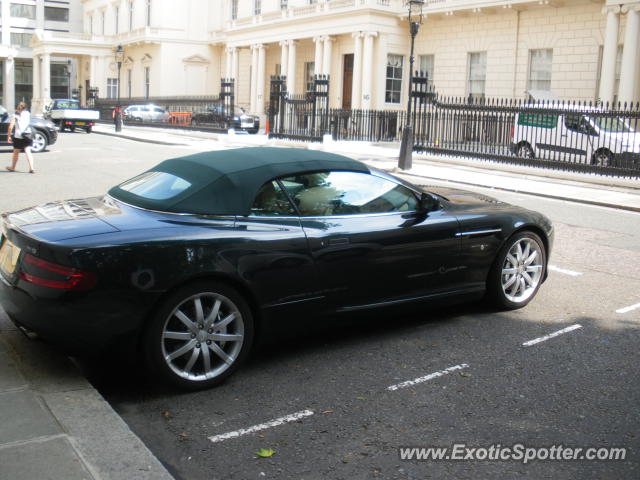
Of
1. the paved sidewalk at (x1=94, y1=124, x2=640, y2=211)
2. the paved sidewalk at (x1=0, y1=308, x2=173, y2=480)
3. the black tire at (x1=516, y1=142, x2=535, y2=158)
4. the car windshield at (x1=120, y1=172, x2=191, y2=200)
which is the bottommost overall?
the paved sidewalk at (x1=0, y1=308, x2=173, y2=480)

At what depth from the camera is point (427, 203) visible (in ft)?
18.4

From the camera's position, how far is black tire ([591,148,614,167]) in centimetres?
1911

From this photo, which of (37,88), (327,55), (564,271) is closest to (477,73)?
(327,55)

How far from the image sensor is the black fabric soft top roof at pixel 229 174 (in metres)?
4.75

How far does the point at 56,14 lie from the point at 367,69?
2452 inches

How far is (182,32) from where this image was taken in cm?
5841

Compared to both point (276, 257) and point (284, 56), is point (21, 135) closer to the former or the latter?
point (276, 257)

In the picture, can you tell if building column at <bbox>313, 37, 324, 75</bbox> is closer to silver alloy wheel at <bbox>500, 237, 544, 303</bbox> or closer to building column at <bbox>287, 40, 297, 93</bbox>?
building column at <bbox>287, 40, 297, 93</bbox>

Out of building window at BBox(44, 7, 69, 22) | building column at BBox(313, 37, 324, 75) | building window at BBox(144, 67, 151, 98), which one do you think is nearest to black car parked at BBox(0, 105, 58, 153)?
building column at BBox(313, 37, 324, 75)

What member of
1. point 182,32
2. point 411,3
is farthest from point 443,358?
point 182,32

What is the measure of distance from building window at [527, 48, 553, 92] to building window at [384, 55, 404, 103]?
8206 mm

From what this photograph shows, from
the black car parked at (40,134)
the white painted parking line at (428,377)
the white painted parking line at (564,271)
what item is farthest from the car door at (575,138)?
the white painted parking line at (428,377)

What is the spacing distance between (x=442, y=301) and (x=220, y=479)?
2703 millimetres

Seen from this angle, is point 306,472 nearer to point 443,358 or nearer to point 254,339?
point 254,339
